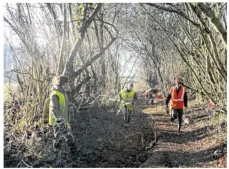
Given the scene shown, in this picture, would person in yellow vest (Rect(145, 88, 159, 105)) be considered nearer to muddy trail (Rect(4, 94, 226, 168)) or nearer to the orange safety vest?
muddy trail (Rect(4, 94, 226, 168))

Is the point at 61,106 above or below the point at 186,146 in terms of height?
above

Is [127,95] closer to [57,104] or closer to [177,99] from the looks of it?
[177,99]

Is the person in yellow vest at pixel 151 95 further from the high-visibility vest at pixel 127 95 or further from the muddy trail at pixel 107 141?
the muddy trail at pixel 107 141

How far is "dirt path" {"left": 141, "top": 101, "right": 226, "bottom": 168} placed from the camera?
758 centimetres

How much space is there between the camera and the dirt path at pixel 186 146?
24.9 feet

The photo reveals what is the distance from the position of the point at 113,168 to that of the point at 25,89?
2.65 metres

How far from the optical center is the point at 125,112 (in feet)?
41.1

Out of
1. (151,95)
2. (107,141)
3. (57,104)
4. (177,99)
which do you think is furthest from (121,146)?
(151,95)

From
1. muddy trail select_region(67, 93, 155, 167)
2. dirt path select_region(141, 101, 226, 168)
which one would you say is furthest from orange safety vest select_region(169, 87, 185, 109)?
muddy trail select_region(67, 93, 155, 167)

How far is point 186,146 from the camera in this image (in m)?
9.26

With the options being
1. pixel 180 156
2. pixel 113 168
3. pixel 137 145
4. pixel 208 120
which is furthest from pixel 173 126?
pixel 113 168

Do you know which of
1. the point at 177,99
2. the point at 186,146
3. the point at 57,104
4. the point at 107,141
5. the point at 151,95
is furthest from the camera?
the point at 151,95

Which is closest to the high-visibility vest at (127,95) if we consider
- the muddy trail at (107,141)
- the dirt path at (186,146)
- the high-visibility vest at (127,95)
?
the high-visibility vest at (127,95)

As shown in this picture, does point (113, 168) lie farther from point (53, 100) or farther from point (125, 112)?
point (125, 112)
